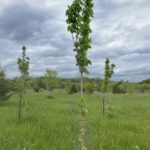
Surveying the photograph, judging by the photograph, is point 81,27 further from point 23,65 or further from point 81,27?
point 23,65

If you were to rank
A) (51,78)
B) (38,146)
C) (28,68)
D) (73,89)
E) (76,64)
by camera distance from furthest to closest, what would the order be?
(51,78), (73,89), (28,68), (38,146), (76,64)

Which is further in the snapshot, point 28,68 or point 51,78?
point 51,78

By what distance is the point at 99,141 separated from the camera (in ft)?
37.0

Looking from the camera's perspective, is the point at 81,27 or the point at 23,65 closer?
the point at 81,27

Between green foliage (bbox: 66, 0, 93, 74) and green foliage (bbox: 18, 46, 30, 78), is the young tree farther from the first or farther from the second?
green foliage (bbox: 18, 46, 30, 78)

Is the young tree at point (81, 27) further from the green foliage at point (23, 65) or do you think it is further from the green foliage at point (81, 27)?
the green foliage at point (23, 65)

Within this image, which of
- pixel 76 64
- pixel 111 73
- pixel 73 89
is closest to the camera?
pixel 76 64

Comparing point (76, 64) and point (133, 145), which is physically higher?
point (76, 64)

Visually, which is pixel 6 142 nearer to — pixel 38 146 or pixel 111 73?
pixel 38 146

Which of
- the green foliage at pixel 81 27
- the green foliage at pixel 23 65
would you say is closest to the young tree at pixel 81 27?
the green foliage at pixel 81 27

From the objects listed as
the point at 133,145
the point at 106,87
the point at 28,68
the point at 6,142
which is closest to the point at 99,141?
the point at 133,145

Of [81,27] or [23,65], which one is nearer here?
[81,27]

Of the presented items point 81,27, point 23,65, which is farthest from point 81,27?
point 23,65

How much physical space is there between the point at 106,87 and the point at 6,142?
44.4 feet
